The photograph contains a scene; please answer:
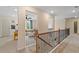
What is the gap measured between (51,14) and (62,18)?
83 centimetres

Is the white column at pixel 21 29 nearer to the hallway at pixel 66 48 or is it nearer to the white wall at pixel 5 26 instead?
the white wall at pixel 5 26

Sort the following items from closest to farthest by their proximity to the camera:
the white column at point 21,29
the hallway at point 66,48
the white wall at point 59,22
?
the hallway at point 66,48 → the white column at point 21,29 → the white wall at point 59,22

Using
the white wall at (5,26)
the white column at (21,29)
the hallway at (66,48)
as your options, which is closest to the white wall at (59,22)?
the hallway at (66,48)

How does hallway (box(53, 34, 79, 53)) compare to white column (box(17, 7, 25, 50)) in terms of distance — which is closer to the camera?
hallway (box(53, 34, 79, 53))

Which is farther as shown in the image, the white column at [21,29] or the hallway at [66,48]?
the white column at [21,29]

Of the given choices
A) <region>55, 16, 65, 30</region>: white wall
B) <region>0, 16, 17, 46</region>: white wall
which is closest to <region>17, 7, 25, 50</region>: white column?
<region>0, 16, 17, 46</region>: white wall

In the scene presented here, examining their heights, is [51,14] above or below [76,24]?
above

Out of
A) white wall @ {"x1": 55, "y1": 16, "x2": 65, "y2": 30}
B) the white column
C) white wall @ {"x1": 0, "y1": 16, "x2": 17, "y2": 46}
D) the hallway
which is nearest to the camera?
the hallway

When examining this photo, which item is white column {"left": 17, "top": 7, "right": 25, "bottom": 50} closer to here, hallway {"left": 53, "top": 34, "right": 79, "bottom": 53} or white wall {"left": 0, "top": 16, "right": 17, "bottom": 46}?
white wall {"left": 0, "top": 16, "right": 17, "bottom": 46}

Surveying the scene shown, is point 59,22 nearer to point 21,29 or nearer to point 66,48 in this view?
point 66,48
